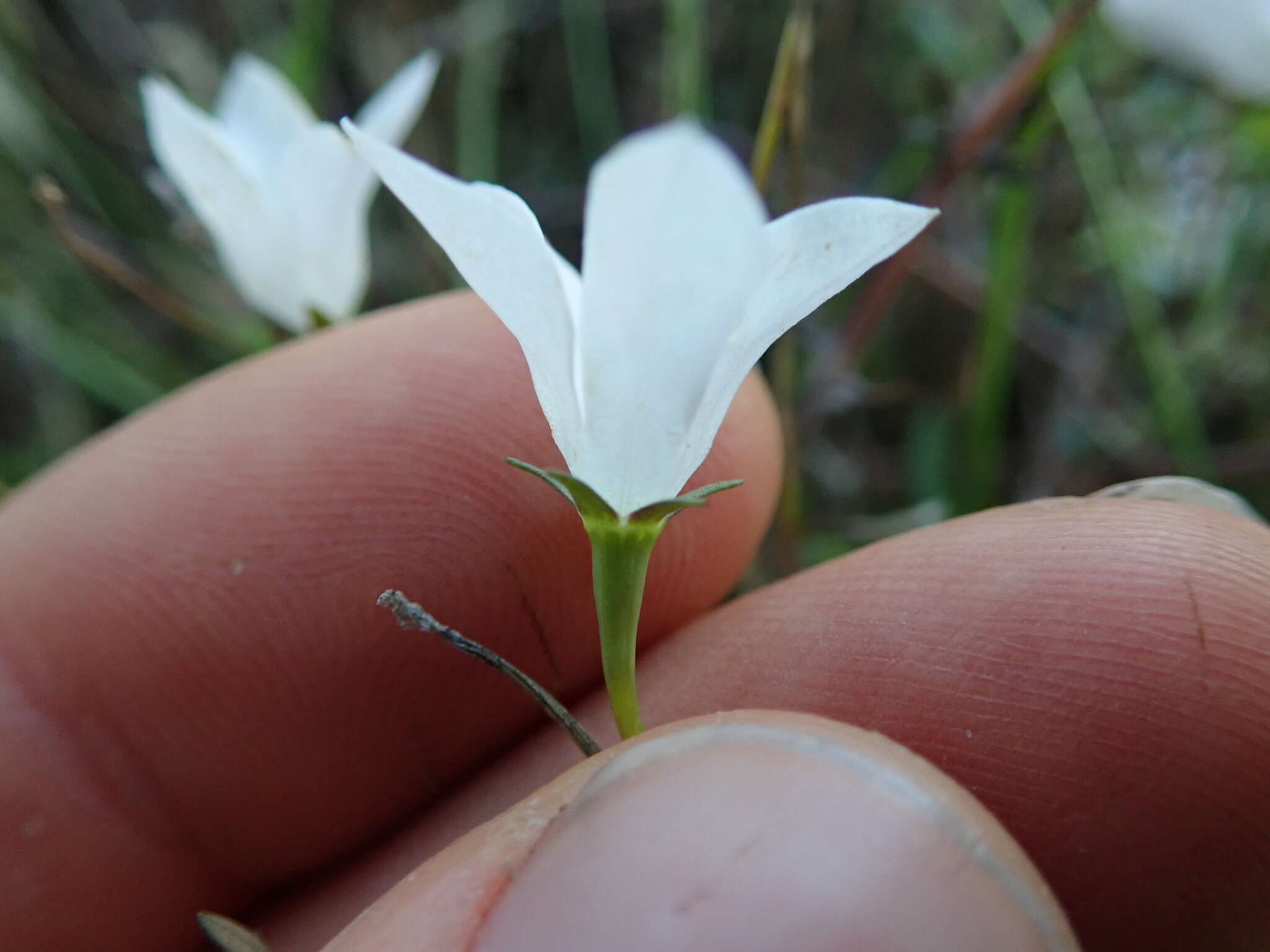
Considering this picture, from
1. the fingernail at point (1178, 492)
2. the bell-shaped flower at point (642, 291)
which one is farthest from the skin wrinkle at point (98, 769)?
the fingernail at point (1178, 492)

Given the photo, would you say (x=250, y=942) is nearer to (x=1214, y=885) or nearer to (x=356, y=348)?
(x=356, y=348)

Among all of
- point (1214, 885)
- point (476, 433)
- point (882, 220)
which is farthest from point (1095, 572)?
point (476, 433)

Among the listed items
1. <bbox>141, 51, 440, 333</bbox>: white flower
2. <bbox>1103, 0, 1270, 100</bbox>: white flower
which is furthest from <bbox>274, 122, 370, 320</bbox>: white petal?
<bbox>1103, 0, 1270, 100</bbox>: white flower

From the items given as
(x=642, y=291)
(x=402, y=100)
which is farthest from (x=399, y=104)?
(x=642, y=291)

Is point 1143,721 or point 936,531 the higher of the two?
point 936,531

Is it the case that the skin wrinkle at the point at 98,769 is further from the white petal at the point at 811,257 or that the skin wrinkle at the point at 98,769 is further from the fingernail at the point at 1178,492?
the fingernail at the point at 1178,492

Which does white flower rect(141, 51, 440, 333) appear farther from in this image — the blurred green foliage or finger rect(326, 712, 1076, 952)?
finger rect(326, 712, 1076, 952)

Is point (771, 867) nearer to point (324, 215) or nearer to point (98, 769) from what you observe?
→ point (98, 769)
